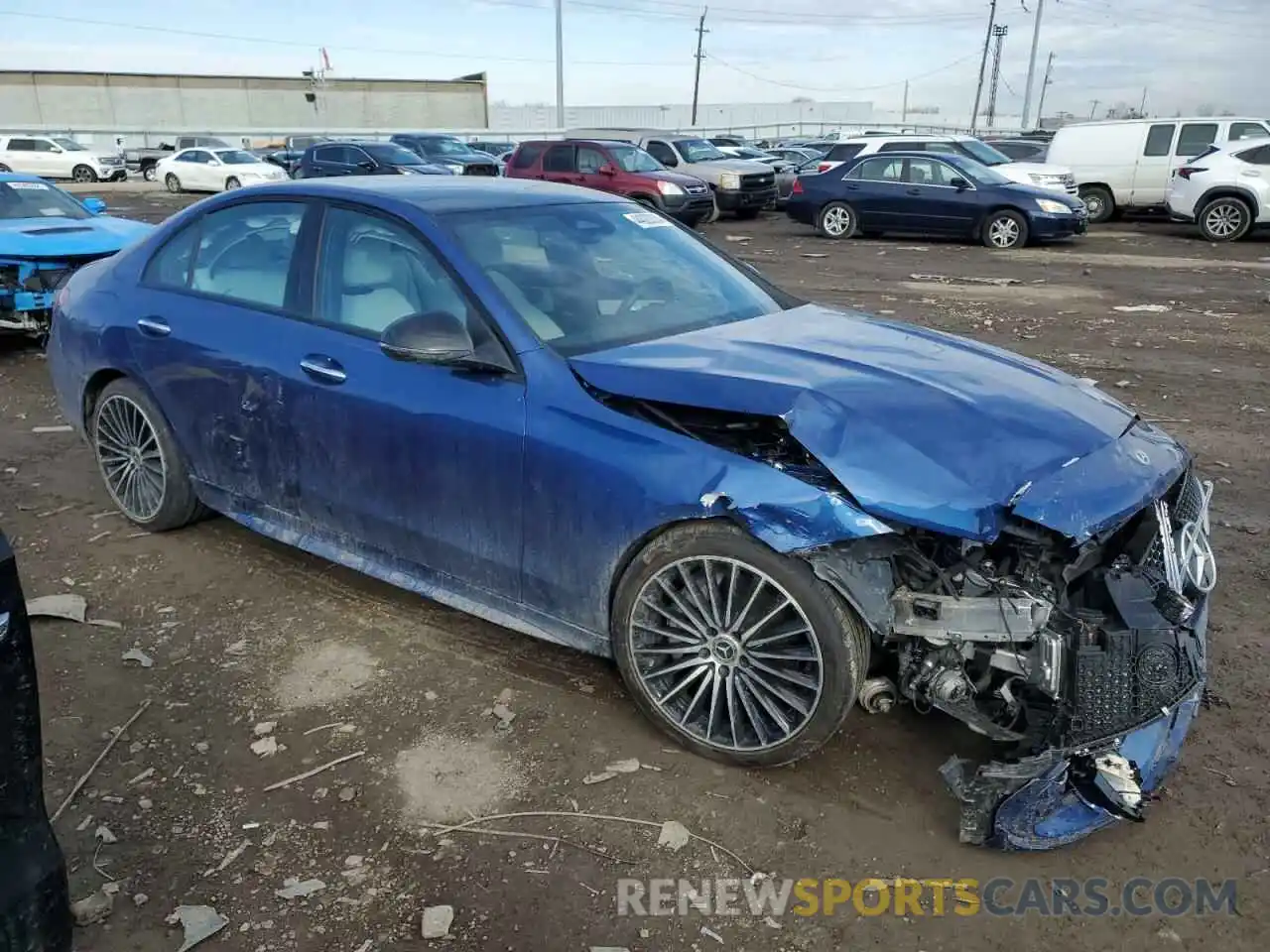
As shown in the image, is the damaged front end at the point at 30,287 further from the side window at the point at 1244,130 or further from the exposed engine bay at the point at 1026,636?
the side window at the point at 1244,130

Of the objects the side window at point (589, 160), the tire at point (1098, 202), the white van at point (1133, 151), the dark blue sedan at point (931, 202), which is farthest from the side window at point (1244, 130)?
the side window at point (589, 160)

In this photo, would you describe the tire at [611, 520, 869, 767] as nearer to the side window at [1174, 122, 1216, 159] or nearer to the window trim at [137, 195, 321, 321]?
the window trim at [137, 195, 321, 321]

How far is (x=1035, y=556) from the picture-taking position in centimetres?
277

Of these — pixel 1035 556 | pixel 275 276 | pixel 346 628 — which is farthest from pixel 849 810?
pixel 275 276

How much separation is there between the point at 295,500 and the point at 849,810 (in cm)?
244

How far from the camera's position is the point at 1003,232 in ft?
53.9

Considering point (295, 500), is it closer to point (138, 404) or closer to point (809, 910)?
point (138, 404)

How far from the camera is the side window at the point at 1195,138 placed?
60.3 ft

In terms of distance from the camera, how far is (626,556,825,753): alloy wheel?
2938 mm

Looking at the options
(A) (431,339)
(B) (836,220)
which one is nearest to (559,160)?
(B) (836,220)

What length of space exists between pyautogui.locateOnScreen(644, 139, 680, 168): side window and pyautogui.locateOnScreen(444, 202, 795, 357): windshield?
746 inches

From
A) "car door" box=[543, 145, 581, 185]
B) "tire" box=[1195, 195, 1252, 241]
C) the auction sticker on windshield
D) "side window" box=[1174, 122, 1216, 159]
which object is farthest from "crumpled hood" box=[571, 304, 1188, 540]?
"side window" box=[1174, 122, 1216, 159]

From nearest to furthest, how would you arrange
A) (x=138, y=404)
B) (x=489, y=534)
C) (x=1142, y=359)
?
(x=489, y=534)
(x=138, y=404)
(x=1142, y=359)

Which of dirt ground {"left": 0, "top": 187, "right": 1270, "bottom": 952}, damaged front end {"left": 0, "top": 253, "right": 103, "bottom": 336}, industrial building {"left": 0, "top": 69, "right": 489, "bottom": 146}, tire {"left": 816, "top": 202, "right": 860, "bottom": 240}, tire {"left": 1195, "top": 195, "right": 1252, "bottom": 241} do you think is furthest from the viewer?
industrial building {"left": 0, "top": 69, "right": 489, "bottom": 146}
